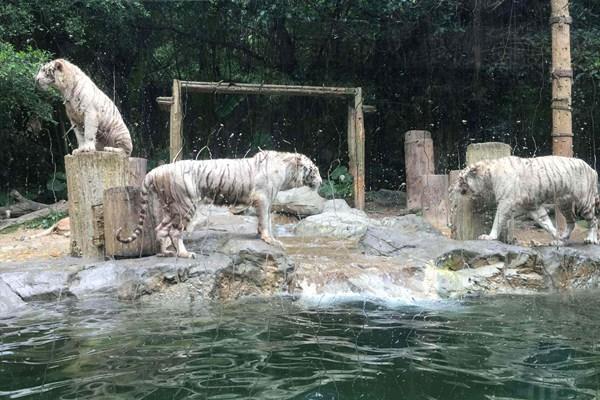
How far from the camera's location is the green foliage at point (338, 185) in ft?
40.7

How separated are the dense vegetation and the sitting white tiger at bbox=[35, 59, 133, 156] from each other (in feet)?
18.9

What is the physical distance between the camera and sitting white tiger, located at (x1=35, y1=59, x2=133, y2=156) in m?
6.44

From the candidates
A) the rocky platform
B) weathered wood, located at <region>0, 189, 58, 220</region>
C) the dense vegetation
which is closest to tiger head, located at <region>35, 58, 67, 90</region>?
the rocky platform

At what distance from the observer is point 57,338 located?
4.01m

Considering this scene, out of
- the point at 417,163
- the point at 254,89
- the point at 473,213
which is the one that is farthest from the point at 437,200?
the point at 254,89

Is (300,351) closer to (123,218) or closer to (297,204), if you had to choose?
(123,218)

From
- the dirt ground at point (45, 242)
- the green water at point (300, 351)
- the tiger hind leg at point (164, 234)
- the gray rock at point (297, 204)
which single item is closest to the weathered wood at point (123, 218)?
the tiger hind leg at point (164, 234)

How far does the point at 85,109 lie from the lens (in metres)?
6.44

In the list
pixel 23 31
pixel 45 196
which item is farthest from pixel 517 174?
pixel 45 196

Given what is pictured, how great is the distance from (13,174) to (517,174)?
1250 centimetres

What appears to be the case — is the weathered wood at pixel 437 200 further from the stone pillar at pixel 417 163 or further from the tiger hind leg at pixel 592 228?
the tiger hind leg at pixel 592 228

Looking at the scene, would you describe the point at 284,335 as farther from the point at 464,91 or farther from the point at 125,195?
the point at 464,91

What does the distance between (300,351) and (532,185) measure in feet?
13.9

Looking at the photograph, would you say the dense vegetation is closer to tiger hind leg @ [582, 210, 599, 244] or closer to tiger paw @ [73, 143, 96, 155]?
tiger hind leg @ [582, 210, 599, 244]
